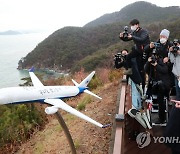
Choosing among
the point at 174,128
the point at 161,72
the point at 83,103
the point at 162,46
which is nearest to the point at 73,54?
the point at 83,103

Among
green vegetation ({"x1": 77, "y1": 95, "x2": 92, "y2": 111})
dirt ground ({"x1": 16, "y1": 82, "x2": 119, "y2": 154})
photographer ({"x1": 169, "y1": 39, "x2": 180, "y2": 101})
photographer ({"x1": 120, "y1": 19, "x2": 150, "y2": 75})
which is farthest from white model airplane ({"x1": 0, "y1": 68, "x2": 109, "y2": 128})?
green vegetation ({"x1": 77, "y1": 95, "x2": 92, "y2": 111})

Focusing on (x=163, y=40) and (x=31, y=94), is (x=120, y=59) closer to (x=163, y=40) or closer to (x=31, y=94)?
(x=163, y=40)

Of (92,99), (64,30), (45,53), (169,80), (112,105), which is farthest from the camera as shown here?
(64,30)

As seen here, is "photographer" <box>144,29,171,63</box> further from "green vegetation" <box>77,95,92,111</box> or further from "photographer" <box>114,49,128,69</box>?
"green vegetation" <box>77,95,92,111</box>

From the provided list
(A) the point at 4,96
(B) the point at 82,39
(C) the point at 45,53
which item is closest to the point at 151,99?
(A) the point at 4,96

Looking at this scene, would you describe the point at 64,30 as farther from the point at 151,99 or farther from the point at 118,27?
the point at 151,99

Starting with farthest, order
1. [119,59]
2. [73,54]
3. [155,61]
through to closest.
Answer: [73,54]
[119,59]
[155,61]
